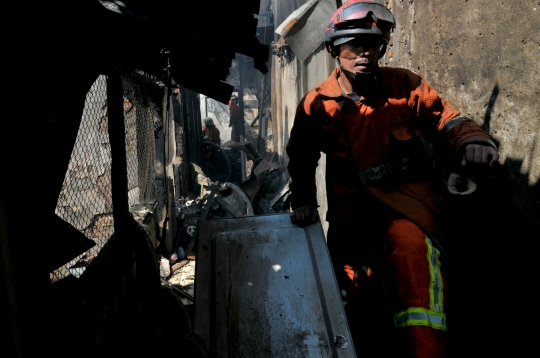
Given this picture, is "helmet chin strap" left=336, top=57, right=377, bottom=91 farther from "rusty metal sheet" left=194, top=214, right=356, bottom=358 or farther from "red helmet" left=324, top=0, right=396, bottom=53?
"rusty metal sheet" left=194, top=214, right=356, bottom=358

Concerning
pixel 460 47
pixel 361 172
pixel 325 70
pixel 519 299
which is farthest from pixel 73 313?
pixel 325 70

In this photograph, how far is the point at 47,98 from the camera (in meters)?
1.38

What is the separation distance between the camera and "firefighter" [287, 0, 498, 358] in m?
2.29

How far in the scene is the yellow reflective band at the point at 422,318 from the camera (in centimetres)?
177

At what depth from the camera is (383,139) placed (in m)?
2.46

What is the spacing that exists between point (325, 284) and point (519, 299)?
1010 millimetres

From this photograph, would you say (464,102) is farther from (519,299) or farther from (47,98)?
(47,98)

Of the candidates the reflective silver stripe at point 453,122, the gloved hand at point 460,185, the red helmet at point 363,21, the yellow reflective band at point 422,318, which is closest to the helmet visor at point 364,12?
the red helmet at point 363,21

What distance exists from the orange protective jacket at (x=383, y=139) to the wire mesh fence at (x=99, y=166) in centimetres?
237

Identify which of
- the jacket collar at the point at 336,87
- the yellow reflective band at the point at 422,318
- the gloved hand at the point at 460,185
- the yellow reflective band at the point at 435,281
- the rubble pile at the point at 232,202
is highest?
the jacket collar at the point at 336,87

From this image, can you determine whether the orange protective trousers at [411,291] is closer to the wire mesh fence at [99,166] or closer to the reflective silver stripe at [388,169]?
the reflective silver stripe at [388,169]

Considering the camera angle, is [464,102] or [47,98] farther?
[464,102]

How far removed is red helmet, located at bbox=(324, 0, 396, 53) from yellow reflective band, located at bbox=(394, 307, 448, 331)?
1.63 m

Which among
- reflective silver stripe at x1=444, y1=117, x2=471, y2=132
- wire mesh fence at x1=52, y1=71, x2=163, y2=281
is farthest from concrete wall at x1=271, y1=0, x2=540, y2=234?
wire mesh fence at x1=52, y1=71, x2=163, y2=281
